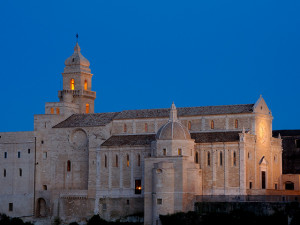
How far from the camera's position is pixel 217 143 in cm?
9525

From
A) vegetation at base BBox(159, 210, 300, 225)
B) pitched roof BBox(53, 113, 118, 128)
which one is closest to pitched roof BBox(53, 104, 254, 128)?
pitched roof BBox(53, 113, 118, 128)

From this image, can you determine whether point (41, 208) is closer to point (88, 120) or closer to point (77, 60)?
point (88, 120)

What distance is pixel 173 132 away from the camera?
304 feet

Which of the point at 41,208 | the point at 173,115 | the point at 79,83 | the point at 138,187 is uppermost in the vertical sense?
the point at 79,83

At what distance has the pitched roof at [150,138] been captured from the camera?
316 feet

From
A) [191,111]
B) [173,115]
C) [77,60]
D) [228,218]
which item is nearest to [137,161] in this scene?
[173,115]

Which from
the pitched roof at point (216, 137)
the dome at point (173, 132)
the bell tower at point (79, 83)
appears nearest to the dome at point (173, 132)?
the dome at point (173, 132)

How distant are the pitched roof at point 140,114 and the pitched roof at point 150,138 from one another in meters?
2.47

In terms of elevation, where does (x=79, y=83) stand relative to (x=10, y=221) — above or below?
above

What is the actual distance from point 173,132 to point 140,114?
11.6 metres

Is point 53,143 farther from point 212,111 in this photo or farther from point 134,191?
point 212,111

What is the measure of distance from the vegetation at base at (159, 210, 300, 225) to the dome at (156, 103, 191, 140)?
8792mm

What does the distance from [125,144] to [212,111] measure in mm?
10891

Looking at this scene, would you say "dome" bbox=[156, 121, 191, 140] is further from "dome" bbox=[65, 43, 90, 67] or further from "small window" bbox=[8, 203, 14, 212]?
"small window" bbox=[8, 203, 14, 212]
